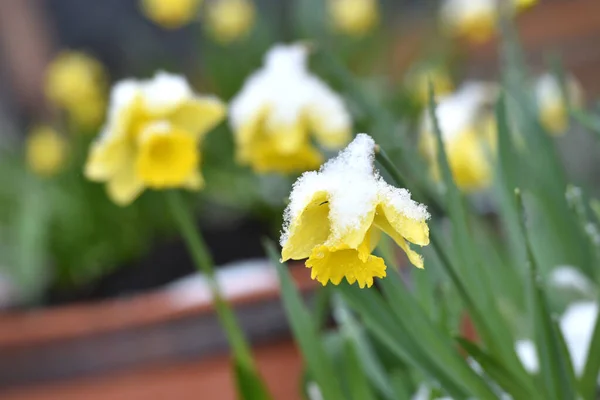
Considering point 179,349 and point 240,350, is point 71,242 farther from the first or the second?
point 240,350

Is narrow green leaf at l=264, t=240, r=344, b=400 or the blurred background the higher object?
the blurred background

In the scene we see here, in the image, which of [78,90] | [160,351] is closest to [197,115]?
[160,351]

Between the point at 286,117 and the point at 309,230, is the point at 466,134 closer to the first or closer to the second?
the point at 286,117

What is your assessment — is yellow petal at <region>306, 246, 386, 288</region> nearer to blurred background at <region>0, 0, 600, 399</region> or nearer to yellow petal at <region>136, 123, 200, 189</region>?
yellow petal at <region>136, 123, 200, 189</region>

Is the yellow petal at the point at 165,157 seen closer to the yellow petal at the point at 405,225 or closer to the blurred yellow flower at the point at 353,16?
the yellow petal at the point at 405,225

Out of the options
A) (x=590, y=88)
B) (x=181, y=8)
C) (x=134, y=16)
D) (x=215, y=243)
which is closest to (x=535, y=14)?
(x=590, y=88)

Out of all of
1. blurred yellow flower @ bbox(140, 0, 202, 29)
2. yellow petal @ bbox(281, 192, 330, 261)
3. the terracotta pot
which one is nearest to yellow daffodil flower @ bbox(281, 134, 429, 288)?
yellow petal @ bbox(281, 192, 330, 261)
